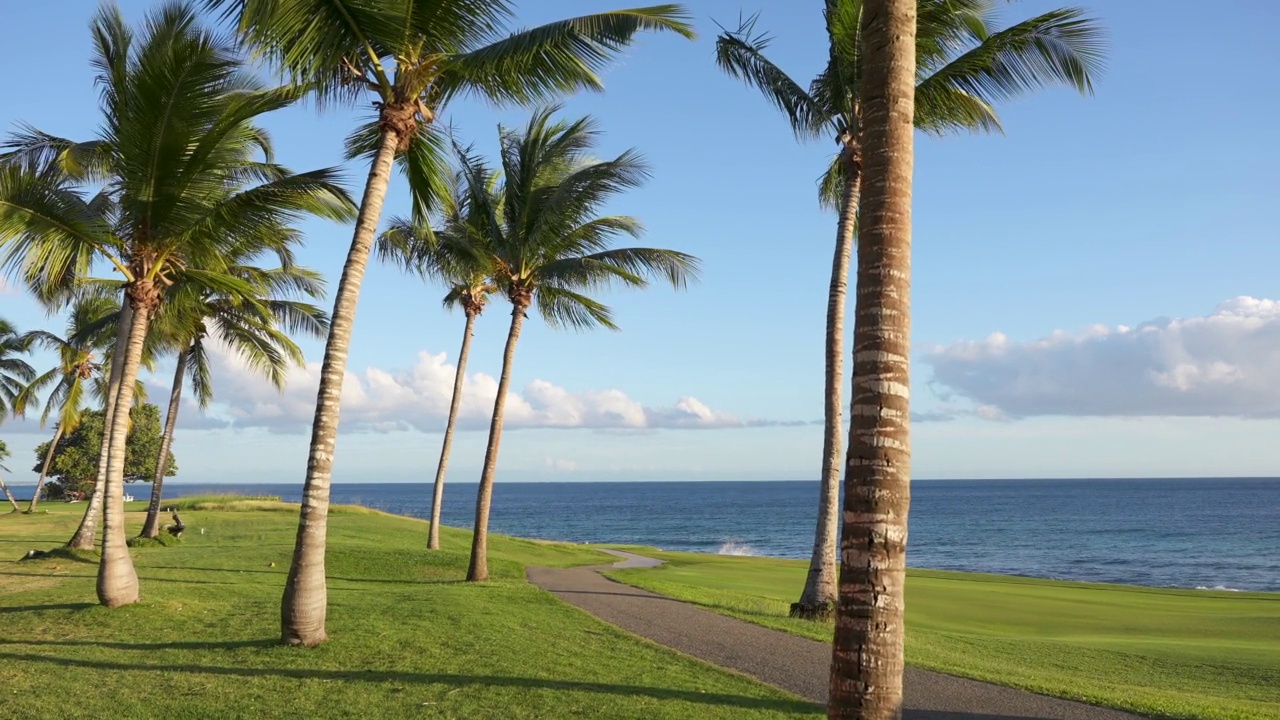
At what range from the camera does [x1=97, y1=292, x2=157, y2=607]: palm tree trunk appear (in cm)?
1235

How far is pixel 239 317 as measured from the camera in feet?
75.9

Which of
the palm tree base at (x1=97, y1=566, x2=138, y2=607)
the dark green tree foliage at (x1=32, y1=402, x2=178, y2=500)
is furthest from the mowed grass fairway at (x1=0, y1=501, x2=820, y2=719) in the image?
the dark green tree foliage at (x1=32, y1=402, x2=178, y2=500)

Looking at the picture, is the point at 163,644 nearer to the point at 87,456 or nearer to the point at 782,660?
the point at 782,660

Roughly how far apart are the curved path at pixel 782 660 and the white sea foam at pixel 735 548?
140 feet

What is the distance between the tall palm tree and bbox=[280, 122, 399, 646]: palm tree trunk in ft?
0.04

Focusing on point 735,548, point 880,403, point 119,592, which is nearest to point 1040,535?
point 735,548

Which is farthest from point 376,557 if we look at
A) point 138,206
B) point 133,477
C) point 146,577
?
point 133,477

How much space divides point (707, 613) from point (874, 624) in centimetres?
1108

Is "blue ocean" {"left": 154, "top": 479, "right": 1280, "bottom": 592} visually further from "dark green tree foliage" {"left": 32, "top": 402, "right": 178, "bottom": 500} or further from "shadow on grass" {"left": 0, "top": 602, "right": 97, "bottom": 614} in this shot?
"shadow on grass" {"left": 0, "top": 602, "right": 97, "bottom": 614}

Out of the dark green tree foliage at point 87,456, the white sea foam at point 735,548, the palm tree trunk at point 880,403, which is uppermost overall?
the palm tree trunk at point 880,403

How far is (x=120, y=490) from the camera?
12461mm

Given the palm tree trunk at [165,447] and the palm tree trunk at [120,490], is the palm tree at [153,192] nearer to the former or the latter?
the palm tree trunk at [120,490]

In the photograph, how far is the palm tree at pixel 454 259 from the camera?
19984 millimetres

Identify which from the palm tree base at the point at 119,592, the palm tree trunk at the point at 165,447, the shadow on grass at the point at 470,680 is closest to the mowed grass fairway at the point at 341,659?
the shadow on grass at the point at 470,680
